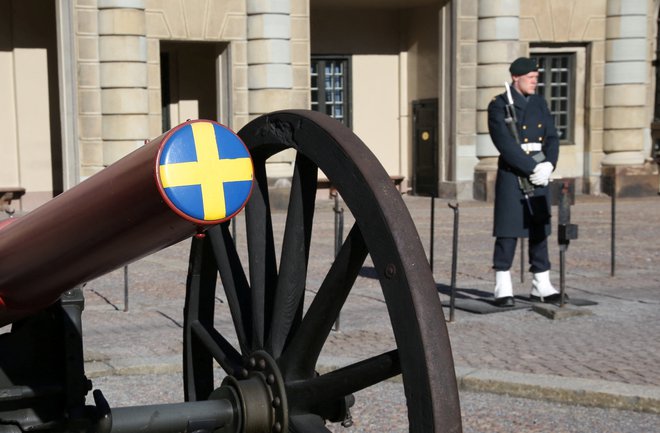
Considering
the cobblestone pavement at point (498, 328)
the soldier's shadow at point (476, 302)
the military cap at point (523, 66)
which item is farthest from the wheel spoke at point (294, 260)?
the military cap at point (523, 66)

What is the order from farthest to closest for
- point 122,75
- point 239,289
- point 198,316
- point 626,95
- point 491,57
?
point 626,95
point 491,57
point 122,75
point 198,316
point 239,289

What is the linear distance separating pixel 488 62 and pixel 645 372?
584 inches

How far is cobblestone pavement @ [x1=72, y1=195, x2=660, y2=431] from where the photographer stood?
20.7ft

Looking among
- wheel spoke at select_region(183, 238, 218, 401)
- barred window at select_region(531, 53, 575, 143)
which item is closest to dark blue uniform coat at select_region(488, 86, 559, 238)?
wheel spoke at select_region(183, 238, 218, 401)

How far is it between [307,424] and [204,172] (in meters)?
0.87

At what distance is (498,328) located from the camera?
26.9ft

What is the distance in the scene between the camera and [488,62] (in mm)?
20984

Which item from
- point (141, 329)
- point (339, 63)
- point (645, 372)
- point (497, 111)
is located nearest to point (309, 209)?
point (645, 372)

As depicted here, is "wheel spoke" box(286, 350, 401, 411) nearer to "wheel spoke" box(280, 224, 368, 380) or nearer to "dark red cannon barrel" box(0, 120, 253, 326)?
"wheel spoke" box(280, 224, 368, 380)

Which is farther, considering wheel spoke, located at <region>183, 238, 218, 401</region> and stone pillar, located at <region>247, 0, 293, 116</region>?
stone pillar, located at <region>247, 0, 293, 116</region>

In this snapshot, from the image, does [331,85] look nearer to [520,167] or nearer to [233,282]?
[520,167]

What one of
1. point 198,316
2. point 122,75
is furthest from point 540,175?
point 122,75

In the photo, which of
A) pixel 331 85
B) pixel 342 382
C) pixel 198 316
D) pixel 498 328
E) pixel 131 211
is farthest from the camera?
pixel 331 85

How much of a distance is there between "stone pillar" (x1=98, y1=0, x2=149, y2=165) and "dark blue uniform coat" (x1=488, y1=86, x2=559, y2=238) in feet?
33.6
